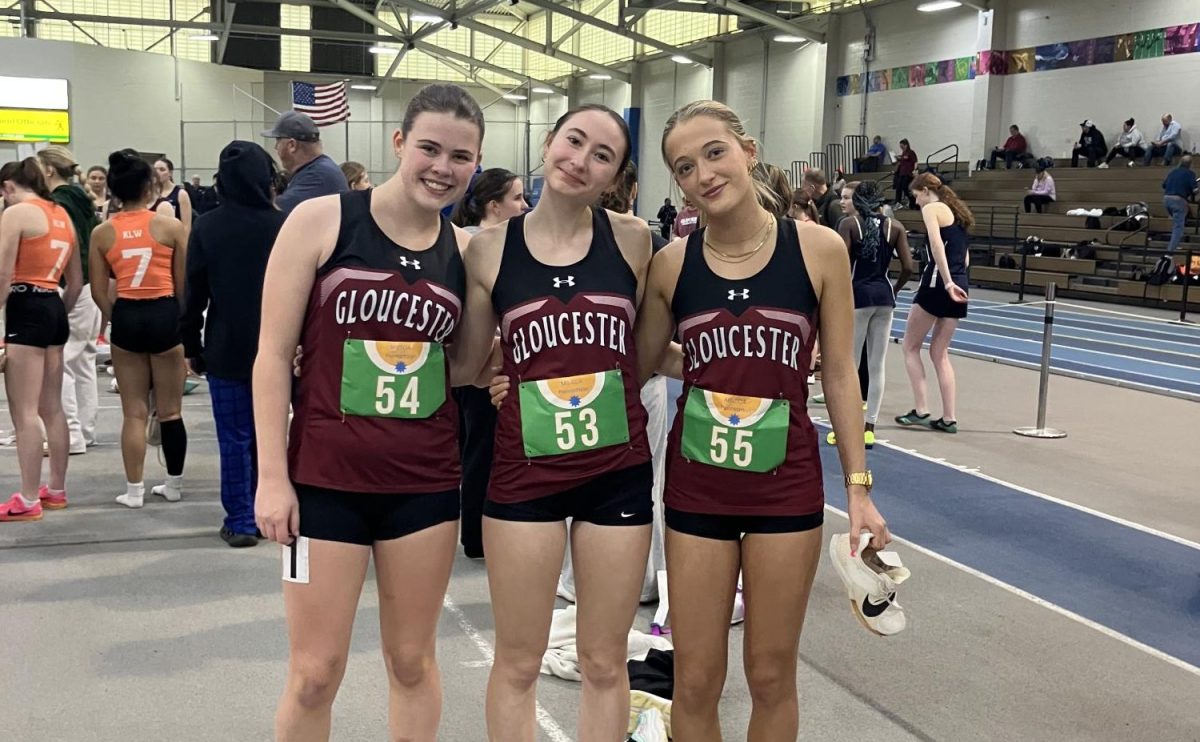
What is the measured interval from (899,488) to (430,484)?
4.70 metres

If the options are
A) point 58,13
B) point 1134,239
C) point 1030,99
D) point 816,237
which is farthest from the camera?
point 58,13

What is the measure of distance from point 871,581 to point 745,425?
20.0 inches

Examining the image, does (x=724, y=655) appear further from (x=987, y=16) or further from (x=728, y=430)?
(x=987, y=16)

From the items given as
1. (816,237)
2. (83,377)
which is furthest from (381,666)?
(83,377)

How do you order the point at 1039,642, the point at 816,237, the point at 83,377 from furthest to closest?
the point at 83,377, the point at 1039,642, the point at 816,237

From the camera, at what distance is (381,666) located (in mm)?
3906

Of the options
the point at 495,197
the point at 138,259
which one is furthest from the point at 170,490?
the point at 495,197

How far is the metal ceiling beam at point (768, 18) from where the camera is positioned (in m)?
25.3

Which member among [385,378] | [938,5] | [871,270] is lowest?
[385,378]

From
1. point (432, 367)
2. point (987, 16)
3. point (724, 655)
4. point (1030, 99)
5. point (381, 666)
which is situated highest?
point (987, 16)

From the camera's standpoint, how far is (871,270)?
24.6 feet

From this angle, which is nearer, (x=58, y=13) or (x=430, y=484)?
(x=430, y=484)

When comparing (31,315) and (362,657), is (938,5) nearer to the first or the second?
(31,315)

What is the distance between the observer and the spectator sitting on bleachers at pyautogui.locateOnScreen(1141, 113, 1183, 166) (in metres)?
19.5
